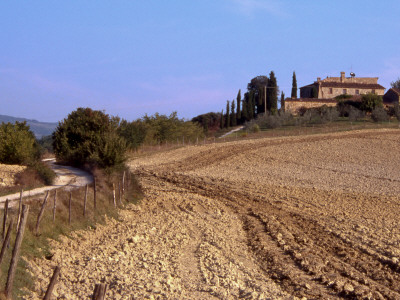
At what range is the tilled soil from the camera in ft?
40.1

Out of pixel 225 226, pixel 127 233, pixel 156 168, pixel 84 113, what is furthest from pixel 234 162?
pixel 127 233

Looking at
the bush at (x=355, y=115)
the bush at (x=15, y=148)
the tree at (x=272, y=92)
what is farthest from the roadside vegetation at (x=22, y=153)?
the tree at (x=272, y=92)

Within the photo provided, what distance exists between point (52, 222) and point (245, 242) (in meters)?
6.22

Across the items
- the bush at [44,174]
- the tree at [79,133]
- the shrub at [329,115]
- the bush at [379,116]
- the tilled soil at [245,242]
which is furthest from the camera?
the shrub at [329,115]

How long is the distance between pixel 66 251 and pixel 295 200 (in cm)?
1576

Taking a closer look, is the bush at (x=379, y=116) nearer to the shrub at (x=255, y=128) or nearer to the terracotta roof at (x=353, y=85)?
the shrub at (x=255, y=128)

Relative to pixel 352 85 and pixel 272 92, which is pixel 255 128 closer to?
pixel 272 92

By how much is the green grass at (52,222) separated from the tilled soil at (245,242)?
36cm

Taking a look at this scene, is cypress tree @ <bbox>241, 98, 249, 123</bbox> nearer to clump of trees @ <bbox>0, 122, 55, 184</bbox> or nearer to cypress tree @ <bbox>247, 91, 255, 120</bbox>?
cypress tree @ <bbox>247, 91, 255, 120</bbox>

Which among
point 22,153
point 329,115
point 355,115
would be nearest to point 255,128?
point 329,115

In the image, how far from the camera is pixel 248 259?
51.4ft

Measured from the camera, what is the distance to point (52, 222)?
53.8 feet

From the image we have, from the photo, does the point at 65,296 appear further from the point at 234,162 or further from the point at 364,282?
the point at 234,162

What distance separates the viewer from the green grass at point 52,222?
11391 mm
